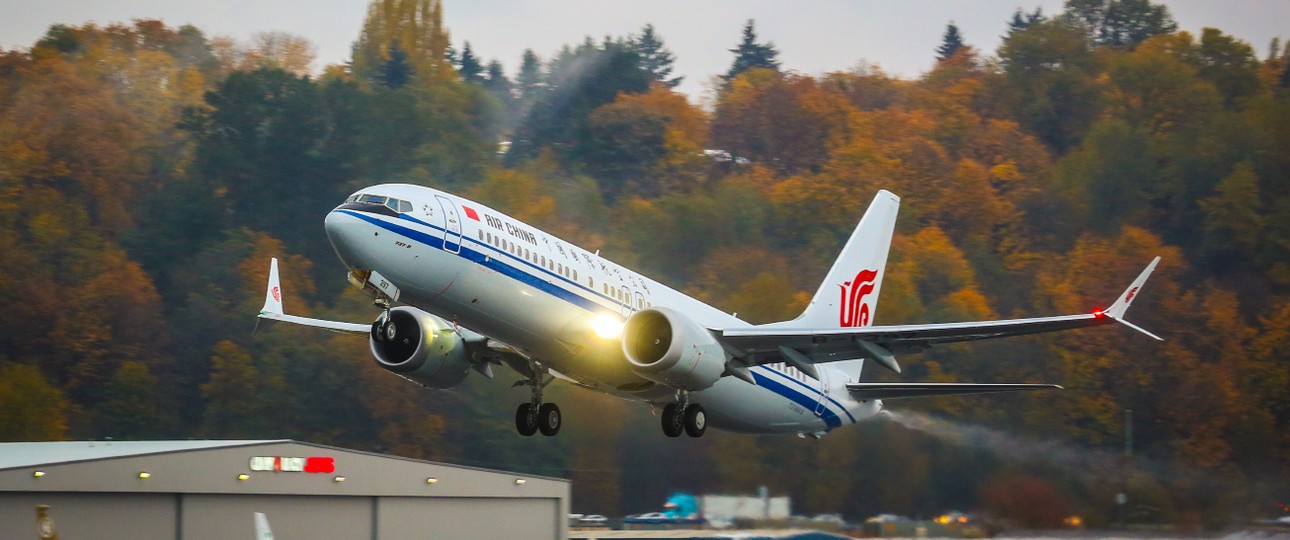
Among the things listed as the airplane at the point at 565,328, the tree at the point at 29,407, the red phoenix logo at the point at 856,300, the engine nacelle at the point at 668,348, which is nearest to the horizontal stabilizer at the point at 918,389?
the airplane at the point at 565,328

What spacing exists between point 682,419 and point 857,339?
4029 mm

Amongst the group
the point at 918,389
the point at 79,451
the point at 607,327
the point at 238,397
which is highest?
the point at 238,397

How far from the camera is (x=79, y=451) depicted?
36531 millimetres

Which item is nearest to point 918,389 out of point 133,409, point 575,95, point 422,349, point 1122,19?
point 422,349

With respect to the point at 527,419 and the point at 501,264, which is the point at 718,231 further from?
the point at 501,264

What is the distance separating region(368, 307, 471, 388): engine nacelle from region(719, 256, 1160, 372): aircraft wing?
5.47 metres

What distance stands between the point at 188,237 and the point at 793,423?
5013 centimetres

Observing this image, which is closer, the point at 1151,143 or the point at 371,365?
the point at 371,365

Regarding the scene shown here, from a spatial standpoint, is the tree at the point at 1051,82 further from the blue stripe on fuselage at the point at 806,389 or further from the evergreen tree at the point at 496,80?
the blue stripe on fuselage at the point at 806,389

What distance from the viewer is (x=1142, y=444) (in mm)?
55781

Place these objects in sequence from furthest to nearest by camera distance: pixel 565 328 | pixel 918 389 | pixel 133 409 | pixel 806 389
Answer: pixel 133 409 → pixel 806 389 → pixel 918 389 → pixel 565 328

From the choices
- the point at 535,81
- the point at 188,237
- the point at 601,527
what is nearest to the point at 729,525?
the point at 601,527

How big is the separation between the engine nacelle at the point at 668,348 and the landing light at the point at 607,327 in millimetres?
310

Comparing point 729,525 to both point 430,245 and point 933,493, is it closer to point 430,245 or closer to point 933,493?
point 933,493
